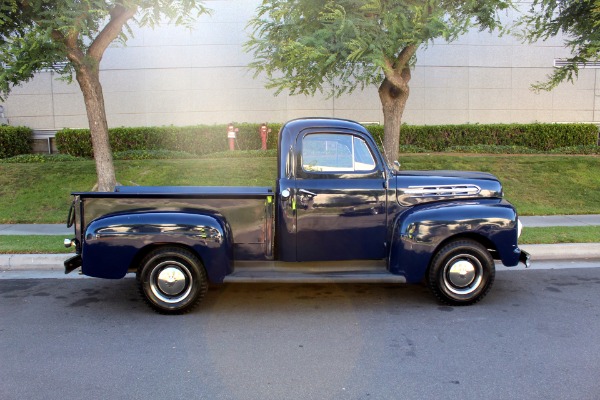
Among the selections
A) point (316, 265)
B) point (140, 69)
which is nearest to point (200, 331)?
point (316, 265)

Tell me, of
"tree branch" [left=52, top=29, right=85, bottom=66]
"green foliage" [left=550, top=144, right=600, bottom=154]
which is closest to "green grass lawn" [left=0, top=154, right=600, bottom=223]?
"green foliage" [left=550, top=144, right=600, bottom=154]

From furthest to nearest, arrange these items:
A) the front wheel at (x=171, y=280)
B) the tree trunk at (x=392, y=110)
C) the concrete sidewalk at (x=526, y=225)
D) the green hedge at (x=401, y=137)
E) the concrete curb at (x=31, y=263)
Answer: the green hedge at (x=401, y=137)
the tree trunk at (x=392, y=110)
the concrete sidewalk at (x=526, y=225)
the concrete curb at (x=31, y=263)
the front wheel at (x=171, y=280)

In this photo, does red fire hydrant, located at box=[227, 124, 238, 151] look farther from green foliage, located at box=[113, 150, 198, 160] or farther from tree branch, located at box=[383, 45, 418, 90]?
tree branch, located at box=[383, 45, 418, 90]

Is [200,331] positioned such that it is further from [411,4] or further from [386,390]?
[411,4]

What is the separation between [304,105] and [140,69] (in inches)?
232

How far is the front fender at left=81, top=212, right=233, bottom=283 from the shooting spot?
4828 millimetres

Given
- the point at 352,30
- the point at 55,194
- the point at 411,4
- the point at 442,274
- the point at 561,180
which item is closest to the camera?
the point at 442,274

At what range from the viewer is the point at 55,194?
11305 millimetres

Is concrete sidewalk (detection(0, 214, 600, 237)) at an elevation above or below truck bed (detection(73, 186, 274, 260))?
below

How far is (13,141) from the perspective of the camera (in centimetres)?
A: 1545

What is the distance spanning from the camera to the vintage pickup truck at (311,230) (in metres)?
4.91

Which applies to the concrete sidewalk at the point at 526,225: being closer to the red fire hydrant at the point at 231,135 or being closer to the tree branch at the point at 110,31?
the tree branch at the point at 110,31

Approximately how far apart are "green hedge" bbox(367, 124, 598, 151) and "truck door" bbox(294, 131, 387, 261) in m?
10.5

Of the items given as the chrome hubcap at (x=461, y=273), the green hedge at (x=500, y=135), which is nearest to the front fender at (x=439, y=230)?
the chrome hubcap at (x=461, y=273)
